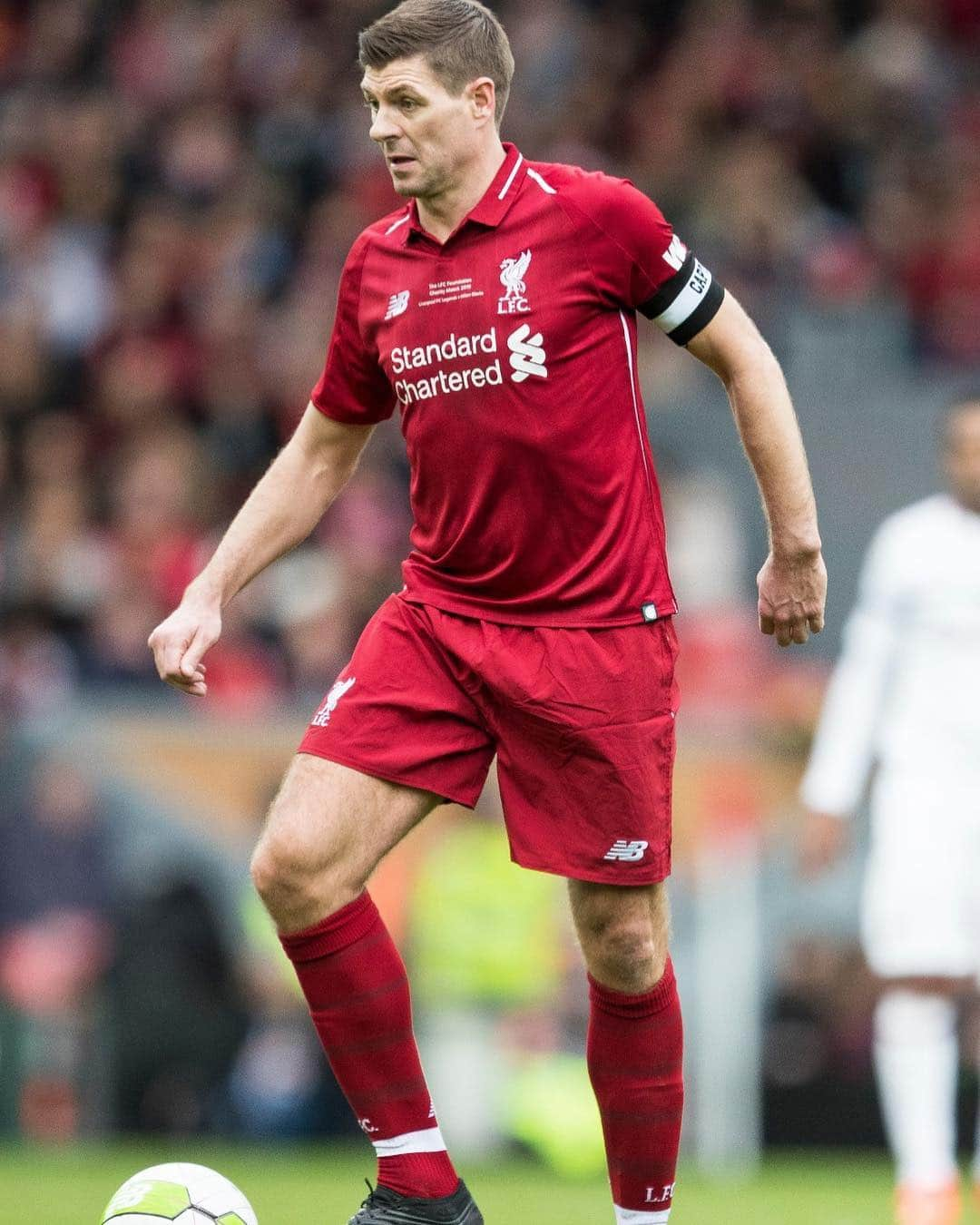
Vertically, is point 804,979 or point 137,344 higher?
point 137,344

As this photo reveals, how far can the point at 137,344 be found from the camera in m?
12.5

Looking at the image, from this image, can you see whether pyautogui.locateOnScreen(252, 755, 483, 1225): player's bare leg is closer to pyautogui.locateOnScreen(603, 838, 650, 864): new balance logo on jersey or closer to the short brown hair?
pyautogui.locateOnScreen(603, 838, 650, 864): new balance logo on jersey

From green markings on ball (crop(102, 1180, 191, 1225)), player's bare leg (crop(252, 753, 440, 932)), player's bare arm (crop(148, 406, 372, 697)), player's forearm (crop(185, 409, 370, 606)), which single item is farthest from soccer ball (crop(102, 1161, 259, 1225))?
player's forearm (crop(185, 409, 370, 606))

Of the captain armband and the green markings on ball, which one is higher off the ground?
the captain armband

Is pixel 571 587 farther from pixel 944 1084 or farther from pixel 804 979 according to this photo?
pixel 804 979

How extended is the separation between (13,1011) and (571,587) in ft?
19.6

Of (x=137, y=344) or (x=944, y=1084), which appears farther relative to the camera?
(x=137, y=344)

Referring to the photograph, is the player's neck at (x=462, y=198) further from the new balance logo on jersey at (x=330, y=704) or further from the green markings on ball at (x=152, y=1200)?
the green markings on ball at (x=152, y=1200)

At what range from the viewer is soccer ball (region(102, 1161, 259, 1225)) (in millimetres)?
4738

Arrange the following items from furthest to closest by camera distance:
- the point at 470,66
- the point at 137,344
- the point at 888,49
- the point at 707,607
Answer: the point at 888,49
the point at 137,344
the point at 707,607
the point at 470,66

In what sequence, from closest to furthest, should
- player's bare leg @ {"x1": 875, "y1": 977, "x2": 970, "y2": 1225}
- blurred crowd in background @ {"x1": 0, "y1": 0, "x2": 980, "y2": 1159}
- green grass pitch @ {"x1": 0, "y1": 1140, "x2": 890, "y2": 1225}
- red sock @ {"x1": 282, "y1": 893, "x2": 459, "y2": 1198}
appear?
1. red sock @ {"x1": 282, "y1": 893, "x2": 459, "y2": 1198}
2. player's bare leg @ {"x1": 875, "y1": 977, "x2": 970, "y2": 1225}
3. green grass pitch @ {"x1": 0, "y1": 1140, "x2": 890, "y2": 1225}
4. blurred crowd in background @ {"x1": 0, "y1": 0, "x2": 980, "y2": 1159}

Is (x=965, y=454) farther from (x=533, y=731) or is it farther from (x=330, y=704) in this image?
(x=330, y=704)

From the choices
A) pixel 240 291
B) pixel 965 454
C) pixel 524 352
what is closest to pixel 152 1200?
pixel 524 352

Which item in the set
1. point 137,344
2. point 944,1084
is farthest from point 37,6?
point 944,1084
